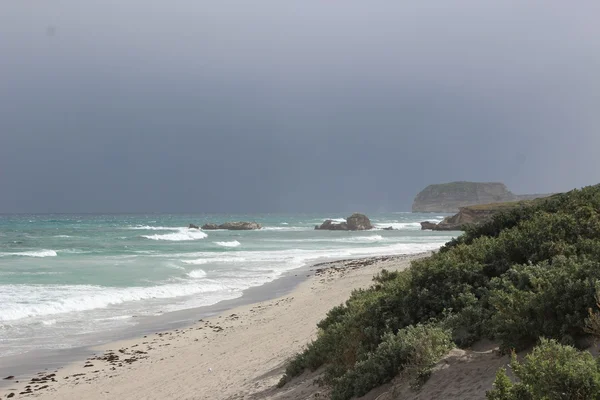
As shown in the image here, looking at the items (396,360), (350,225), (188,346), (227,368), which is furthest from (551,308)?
(350,225)

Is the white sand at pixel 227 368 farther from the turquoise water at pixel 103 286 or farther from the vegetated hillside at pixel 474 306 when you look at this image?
the turquoise water at pixel 103 286

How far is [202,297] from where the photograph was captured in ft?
67.8

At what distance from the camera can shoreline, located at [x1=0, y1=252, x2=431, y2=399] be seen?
1010 centimetres

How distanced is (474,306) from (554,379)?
3.35m

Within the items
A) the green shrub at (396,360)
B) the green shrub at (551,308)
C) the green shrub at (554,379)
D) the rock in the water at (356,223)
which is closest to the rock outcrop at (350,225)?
the rock in the water at (356,223)

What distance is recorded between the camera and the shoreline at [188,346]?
398 inches

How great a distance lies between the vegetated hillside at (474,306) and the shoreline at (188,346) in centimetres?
232

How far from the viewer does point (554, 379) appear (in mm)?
3582

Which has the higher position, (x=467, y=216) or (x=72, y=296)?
(x=467, y=216)

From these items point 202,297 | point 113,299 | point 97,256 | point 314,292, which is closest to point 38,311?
point 113,299

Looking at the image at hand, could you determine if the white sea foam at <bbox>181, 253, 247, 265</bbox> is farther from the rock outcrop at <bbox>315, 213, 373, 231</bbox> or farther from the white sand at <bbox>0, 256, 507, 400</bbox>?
the rock outcrop at <bbox>315, 213, 373, 231</bbox>

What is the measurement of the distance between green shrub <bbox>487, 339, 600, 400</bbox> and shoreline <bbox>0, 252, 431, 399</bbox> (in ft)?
18.7

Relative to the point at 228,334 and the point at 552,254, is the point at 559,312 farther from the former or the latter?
the point at 228,334

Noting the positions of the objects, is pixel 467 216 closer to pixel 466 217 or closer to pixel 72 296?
pixel 466 217
